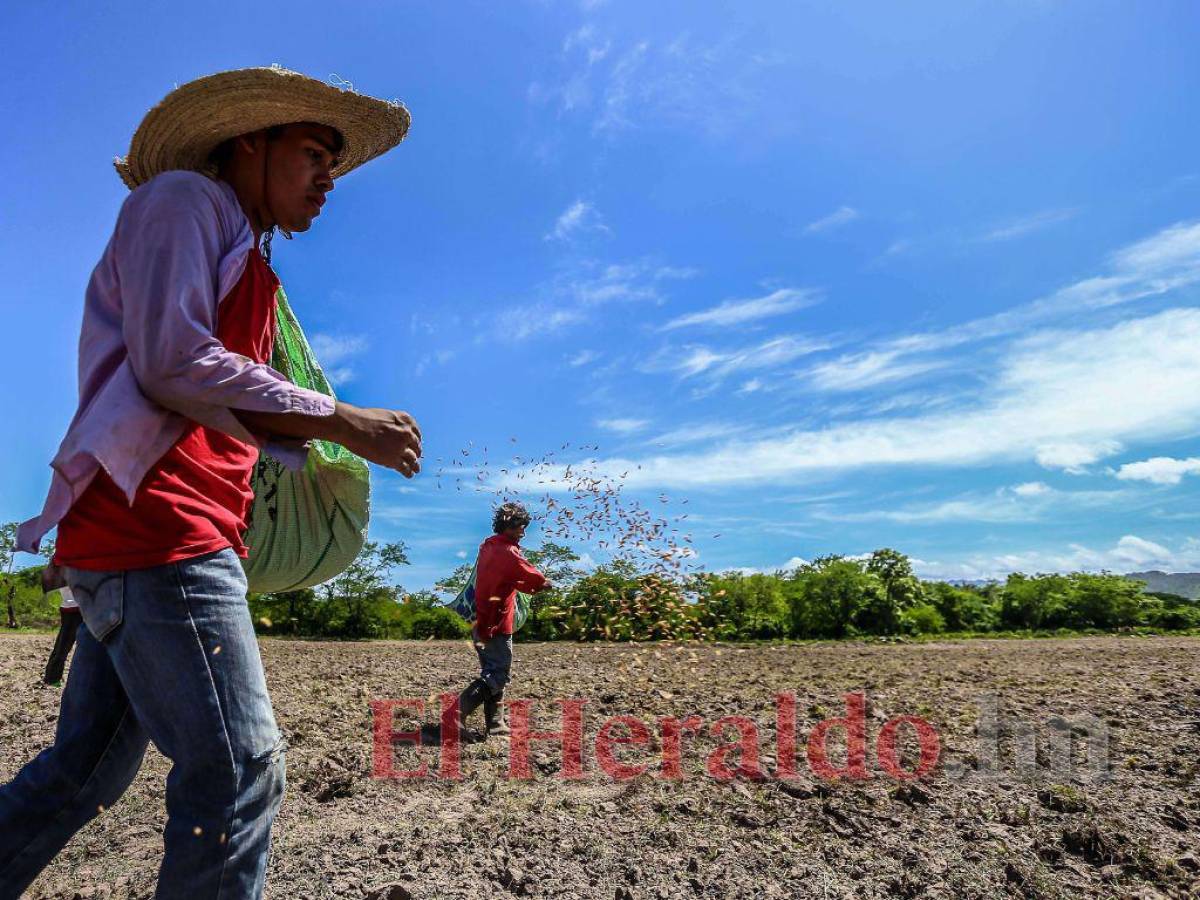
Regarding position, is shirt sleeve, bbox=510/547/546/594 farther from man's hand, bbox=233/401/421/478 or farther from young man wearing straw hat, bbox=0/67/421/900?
man's hand, bbox=233/401/421/478

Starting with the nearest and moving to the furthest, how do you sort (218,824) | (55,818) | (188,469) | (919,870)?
(218,824) → (188,469) → (55,818) → (919,870)

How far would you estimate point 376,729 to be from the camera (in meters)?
5.80

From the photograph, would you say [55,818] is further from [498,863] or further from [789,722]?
[789,722]

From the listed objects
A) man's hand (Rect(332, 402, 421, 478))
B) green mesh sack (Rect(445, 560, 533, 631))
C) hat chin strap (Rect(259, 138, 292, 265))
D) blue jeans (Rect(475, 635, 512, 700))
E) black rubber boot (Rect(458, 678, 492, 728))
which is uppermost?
hat chin strap (Rect(259, 138, 292, 265))

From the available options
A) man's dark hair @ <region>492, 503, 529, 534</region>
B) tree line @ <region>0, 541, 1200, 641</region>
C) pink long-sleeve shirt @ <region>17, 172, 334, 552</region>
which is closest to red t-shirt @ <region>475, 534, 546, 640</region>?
man's dark hair @ <region>492, 503, 529, 534</region>

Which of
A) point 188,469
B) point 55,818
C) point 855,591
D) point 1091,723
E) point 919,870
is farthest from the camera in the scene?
point 855,591

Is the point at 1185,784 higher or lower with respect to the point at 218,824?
lower

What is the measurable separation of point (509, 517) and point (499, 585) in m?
0.53

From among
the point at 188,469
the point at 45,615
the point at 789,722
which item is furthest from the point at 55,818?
the point at 45,615

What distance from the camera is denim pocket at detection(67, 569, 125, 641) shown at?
142 centimetres

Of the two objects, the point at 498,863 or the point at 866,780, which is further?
the point at 866,780

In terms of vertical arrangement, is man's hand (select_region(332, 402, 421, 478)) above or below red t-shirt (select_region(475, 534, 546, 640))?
above

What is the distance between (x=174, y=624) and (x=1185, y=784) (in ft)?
16.1

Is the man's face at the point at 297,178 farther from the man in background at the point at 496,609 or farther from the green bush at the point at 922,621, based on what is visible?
the green bush at the point at 922,621
